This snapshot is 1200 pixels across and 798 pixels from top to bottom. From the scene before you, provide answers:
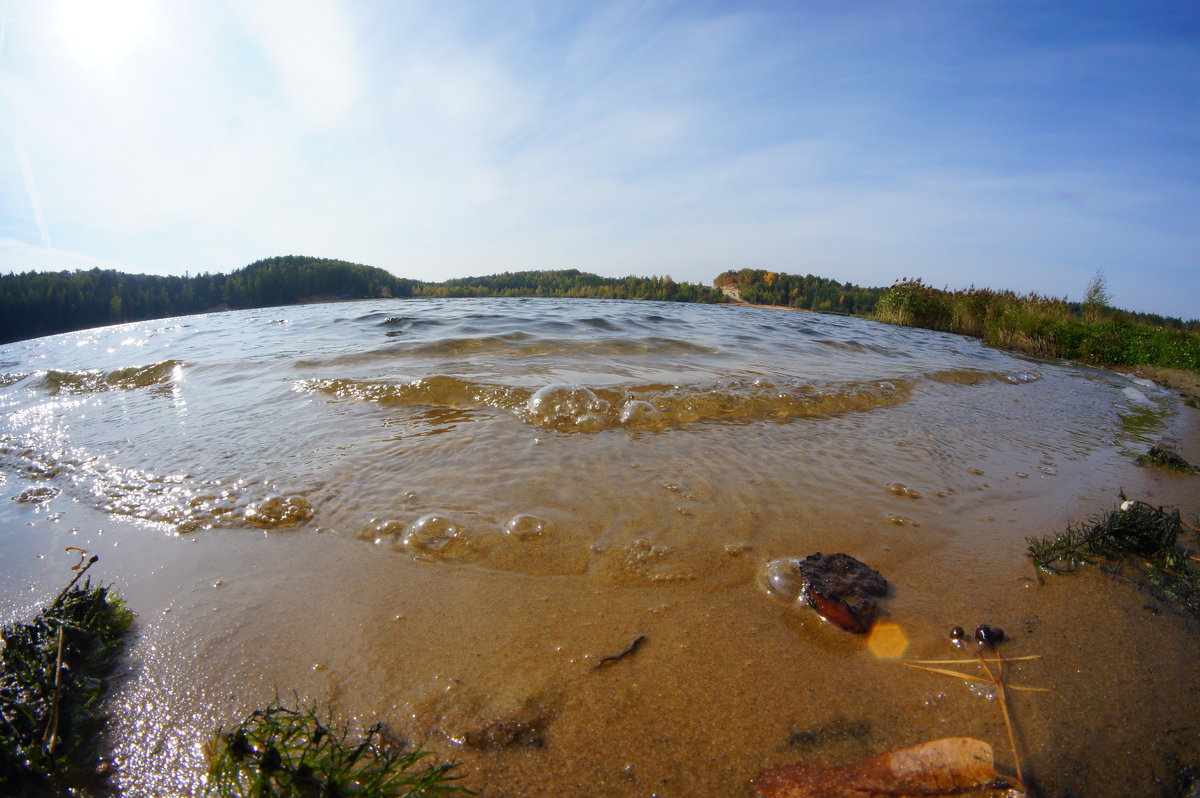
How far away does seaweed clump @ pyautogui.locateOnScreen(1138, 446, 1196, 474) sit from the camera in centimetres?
355

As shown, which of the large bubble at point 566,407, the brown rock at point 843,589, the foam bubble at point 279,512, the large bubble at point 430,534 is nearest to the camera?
the brown rock at point 843,589

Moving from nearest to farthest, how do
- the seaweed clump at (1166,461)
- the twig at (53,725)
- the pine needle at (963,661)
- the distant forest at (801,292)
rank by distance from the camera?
the twig at (53,725)
the pine needle at (963,661)
the seaweed clump at (1166,461)
the distant forest at (801,292)

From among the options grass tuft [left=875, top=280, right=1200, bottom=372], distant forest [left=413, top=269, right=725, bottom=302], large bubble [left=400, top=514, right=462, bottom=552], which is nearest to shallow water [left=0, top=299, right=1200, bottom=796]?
large bubble [left=400, top=514, right=462, bottom=552]

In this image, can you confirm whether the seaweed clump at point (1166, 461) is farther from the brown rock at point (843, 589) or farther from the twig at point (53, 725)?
the twig at point (53, 725)

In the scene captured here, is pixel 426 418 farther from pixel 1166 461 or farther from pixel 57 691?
pixel 1166 461

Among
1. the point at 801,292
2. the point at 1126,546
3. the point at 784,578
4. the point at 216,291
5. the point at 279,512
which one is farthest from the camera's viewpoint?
the point at 801,292

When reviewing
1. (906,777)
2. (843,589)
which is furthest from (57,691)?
(843,589)

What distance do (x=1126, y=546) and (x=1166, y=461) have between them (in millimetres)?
2362

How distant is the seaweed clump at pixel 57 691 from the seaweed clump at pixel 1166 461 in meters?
6.07

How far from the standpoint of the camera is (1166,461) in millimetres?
3611

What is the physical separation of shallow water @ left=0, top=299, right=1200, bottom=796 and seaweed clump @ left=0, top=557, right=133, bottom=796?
89 mm

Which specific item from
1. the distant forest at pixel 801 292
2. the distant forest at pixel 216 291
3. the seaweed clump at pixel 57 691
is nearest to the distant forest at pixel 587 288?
the distant forest at pixel 216 291

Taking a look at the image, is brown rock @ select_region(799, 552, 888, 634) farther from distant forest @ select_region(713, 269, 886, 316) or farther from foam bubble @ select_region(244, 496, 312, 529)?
distant forest @ select_region(713, 269, 886, 316)

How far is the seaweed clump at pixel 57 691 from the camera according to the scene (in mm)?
1121
